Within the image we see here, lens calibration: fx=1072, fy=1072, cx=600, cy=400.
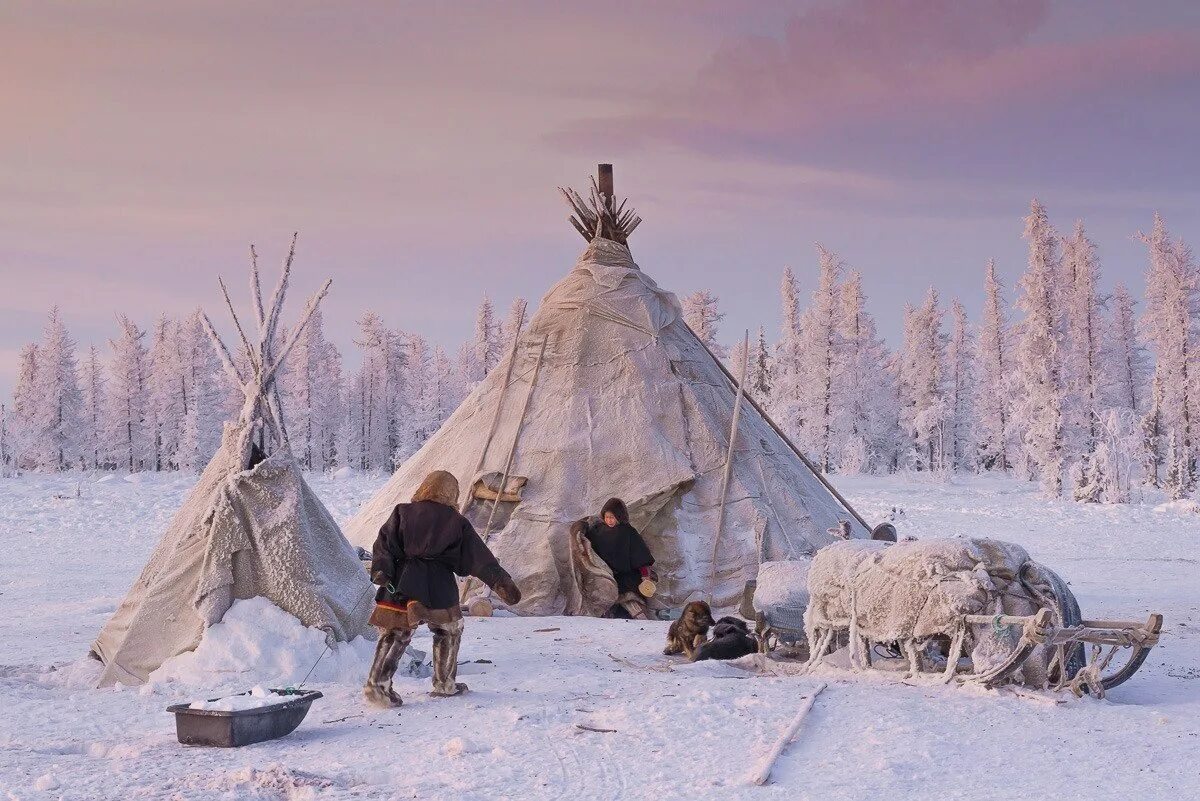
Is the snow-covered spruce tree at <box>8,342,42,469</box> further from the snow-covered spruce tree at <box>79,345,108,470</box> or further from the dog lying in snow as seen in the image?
the dog lying in snow

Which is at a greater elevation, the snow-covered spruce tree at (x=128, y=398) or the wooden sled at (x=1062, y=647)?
the snow-covered spruce tree at (x=128, y=398)

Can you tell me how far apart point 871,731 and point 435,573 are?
2.74 m

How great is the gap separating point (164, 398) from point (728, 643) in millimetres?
52653

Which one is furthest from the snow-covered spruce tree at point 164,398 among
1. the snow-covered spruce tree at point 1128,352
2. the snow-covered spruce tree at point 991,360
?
the snow-covered spruce tree at point 1128,352

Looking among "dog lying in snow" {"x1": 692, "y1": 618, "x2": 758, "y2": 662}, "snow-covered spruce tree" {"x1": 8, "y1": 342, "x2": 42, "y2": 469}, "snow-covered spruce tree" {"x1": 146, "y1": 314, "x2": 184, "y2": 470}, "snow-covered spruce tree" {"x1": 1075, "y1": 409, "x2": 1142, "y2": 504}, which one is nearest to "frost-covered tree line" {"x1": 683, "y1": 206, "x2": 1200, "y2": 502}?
"snow-covered spruce tree" {"x1": 1075, "y1": 409, "x2": 1142, "y2": 504}

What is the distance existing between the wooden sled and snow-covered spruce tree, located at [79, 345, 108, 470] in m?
56.3

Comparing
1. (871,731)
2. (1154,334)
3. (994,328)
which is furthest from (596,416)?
(994,328)

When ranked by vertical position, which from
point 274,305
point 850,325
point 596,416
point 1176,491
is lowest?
point 1176,491

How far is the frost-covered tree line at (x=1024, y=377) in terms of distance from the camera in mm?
30141

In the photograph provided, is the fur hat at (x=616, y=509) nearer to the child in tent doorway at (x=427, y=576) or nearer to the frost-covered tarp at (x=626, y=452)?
the frost-covered tarp at (x=626, y=452)

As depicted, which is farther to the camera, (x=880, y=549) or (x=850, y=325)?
(x=850, y=325)

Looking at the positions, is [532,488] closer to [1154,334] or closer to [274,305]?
[274,305]

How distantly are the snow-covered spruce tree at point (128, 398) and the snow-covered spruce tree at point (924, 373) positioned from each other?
39094 millimetres

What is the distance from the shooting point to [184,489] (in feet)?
99.1
